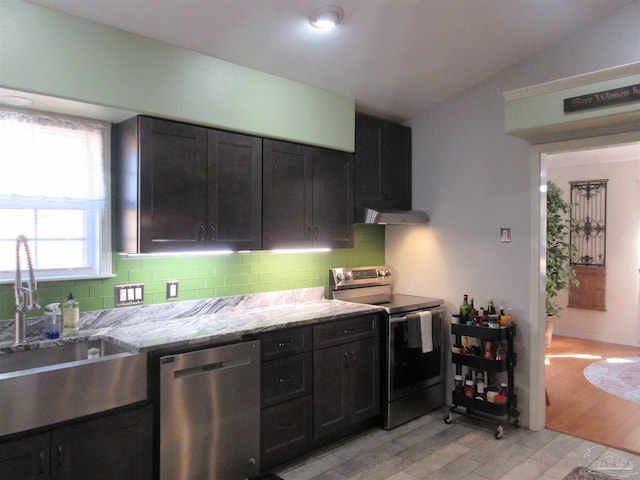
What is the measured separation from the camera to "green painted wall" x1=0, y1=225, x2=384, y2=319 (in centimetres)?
269

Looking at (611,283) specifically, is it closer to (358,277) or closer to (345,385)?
(358,277)

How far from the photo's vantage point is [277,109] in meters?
3.23

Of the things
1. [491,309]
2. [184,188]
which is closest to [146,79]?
[184,188]

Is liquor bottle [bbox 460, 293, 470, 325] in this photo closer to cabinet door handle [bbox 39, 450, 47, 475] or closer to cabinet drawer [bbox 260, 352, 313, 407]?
cabinet drawer [bbox 260, 352, 313, 407]

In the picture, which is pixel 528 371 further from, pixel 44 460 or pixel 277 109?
pixel 44 460

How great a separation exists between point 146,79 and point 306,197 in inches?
53.4

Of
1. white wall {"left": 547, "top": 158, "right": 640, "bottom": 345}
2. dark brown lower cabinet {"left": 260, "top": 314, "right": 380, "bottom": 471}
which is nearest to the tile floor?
dark brown lower cabinet {"left": 260, "top": 314, "right": 380, "bottom": 471}

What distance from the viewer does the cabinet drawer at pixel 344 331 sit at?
317cm

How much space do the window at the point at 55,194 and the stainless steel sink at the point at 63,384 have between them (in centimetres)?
44

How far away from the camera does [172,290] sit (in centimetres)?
306

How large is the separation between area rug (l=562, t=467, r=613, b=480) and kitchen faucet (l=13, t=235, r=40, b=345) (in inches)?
126

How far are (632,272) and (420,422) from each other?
4.31 metres

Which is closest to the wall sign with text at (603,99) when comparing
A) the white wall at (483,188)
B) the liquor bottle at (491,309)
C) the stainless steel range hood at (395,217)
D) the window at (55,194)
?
the white wall at (483,188)

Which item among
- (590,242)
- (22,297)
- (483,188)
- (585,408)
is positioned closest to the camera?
(22,297)
